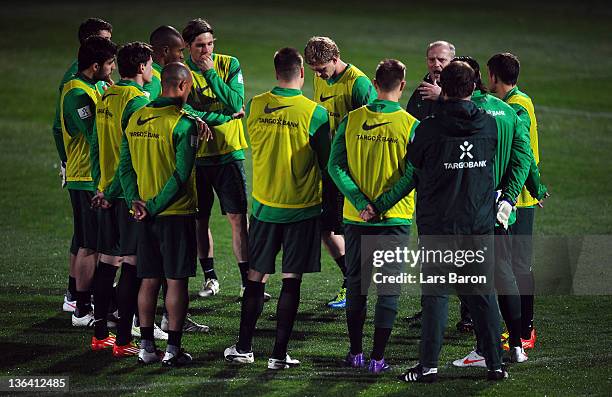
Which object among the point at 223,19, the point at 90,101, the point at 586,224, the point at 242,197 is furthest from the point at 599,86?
the point at 90,101

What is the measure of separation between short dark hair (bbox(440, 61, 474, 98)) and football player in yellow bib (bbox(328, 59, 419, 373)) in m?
0.44

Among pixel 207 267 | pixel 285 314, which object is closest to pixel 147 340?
pixel 285 314

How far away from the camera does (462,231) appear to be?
7.07 m

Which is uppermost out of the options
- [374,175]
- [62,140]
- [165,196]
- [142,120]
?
[142,120]

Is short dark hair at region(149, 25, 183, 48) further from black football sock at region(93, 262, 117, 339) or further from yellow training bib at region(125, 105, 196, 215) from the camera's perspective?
black football sock at region(93, 262, 117, 339)

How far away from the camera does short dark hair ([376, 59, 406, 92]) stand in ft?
24.2

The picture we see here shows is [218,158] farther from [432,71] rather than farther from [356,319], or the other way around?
[356,319]

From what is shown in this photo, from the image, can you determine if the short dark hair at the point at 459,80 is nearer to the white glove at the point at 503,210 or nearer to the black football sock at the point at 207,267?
the white glove at the point at 503,210

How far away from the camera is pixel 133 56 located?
7.96 m

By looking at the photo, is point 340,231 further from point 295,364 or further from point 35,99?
point 35,99

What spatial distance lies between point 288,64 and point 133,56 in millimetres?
1150

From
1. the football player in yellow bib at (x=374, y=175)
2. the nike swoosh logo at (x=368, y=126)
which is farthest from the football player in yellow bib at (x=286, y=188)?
the nike swoosh logo at (x=368, y=126)

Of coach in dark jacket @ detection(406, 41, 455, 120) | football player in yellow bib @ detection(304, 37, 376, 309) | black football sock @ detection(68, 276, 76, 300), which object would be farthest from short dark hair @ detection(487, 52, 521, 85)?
black football sock @ detection(68, 276, 76, 300)

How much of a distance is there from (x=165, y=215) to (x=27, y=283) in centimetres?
292
